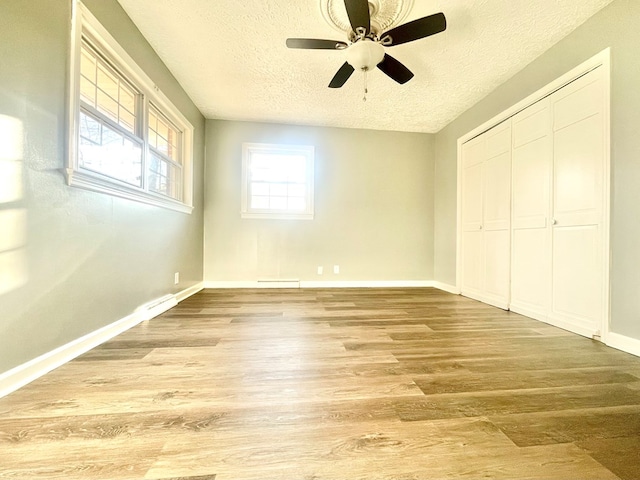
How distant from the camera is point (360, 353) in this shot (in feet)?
5.46

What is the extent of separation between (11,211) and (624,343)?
3.76 m

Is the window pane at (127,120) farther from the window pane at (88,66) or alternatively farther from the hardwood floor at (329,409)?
the hardwood floor at (329,409)

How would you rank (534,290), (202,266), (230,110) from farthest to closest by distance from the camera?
1. (202,266)
2. (230,110)
3. (534,290)

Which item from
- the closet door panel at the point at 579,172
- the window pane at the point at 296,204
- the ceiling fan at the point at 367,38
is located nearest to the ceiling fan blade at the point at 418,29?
the ceiling fan at the point at 367,38

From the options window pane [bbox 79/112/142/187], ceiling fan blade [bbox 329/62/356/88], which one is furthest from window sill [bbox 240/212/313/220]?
ceiling fan blade [bbox 329/62/356/88]

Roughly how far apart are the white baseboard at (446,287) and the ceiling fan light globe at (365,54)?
3159 mm

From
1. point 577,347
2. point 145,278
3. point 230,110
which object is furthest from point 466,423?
point 230,110

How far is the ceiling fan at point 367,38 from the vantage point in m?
1.72

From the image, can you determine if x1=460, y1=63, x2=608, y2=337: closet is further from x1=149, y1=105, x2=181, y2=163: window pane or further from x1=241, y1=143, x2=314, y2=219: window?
x1=149, y1=105, x2=181, y2=163: window pane

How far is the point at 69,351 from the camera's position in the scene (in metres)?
1.52

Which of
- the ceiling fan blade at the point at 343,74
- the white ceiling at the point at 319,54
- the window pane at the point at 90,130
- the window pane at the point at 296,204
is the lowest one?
the window pane at the point at 296,204

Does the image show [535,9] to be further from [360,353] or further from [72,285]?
[72,285]

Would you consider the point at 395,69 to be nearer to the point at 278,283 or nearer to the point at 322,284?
the point at 322,284

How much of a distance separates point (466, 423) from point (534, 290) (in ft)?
7.00
